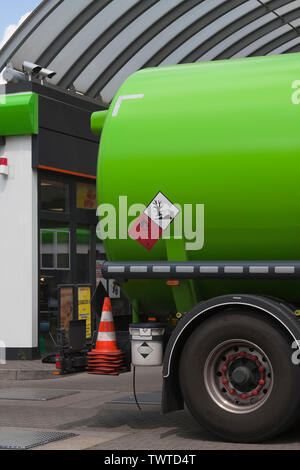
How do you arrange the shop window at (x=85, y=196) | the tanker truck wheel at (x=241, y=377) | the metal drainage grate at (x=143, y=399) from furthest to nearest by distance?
the shop window at (x=85, y=196) < the metal drainage grate at (x=143, y=399) < the tanker truck wheel at (x=241, y=377)

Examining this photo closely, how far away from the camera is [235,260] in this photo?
25.3 feet

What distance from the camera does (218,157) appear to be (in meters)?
7.57

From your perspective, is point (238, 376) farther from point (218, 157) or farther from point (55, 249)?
point (55, 249)

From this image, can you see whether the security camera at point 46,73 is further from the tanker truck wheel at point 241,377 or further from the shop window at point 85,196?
the tanker truck wheel at point 241,377

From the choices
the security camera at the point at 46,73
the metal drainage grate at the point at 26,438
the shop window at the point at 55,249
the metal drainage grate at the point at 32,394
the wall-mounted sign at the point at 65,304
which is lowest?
the metal drainage grate at the point at 32,394

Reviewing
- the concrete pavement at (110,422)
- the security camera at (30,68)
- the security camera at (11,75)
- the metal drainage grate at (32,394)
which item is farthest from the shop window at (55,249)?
the metal drainage grate at (32,394)

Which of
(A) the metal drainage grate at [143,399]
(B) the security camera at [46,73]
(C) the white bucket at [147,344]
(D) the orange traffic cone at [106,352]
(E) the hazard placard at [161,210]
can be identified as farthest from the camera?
(B) the security camera at [46,73]

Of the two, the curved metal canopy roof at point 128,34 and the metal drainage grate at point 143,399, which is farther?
the curved metal canopy roof at point 128,34

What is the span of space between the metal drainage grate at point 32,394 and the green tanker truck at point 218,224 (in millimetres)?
3057

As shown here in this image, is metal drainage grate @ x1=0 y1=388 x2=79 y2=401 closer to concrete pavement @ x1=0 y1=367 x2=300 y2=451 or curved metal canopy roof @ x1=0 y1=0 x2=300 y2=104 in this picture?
concrete pavement @ x1=0 y1=367 x2=300 y2=451

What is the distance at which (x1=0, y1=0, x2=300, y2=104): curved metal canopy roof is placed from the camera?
14906 millimetres

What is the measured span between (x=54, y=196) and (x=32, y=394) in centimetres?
487

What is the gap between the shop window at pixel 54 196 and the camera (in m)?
14.6
